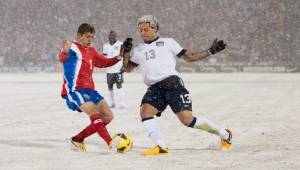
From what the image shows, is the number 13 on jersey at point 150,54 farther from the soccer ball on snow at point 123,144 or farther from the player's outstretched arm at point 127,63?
the soccer ball on snow at point 123,144

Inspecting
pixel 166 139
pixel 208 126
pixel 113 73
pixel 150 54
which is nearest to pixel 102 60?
pixel 150 54

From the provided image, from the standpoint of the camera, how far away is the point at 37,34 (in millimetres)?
41906

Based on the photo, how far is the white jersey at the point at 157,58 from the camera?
706cm

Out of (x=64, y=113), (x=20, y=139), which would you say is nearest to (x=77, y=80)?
(x=20, y=139)

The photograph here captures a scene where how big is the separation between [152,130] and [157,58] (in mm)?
806

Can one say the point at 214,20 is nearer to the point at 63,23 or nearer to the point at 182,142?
the point at 63,23

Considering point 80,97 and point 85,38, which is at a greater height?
point 85,38

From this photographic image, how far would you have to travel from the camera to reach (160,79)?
7086mm

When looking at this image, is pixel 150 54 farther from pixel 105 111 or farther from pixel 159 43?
pixel 105 111

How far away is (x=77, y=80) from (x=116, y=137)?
81cm

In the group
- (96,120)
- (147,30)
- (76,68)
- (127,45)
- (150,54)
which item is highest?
(147,30)

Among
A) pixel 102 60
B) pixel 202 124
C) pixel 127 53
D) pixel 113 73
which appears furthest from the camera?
pixel 113 73

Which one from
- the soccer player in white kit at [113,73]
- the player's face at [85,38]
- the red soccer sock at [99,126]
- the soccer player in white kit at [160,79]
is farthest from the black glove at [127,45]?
the soccer player in white kit at [113,73]

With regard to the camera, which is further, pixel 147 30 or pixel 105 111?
pixel 105 111
